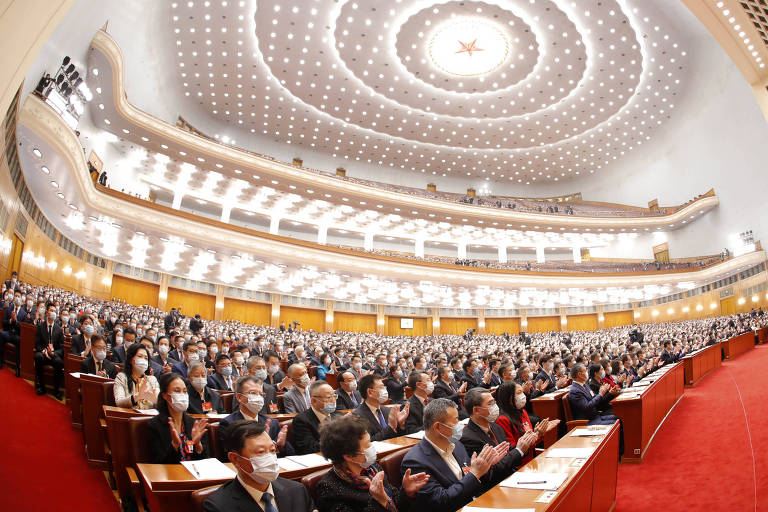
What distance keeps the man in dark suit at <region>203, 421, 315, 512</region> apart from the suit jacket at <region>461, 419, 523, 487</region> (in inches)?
43.2

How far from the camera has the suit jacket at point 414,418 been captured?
3445 mm

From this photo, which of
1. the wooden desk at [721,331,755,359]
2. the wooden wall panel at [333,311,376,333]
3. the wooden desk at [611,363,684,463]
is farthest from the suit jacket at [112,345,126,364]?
the wooden wall panel at [333,311,376,333]

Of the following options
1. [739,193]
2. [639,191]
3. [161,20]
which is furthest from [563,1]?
[639,191]

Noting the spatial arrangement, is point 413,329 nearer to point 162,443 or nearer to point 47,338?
point 47,338

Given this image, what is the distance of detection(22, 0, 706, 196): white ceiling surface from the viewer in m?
16.4

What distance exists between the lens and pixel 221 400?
150 inches

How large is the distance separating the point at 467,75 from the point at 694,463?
19.6 meters

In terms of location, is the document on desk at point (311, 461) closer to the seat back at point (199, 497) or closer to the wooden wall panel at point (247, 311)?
the seat back at point (199, 497)

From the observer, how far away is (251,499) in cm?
170

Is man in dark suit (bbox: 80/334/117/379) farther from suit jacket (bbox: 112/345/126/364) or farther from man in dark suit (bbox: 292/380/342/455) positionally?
man in dark suit (bbox: 292/380/342/455)

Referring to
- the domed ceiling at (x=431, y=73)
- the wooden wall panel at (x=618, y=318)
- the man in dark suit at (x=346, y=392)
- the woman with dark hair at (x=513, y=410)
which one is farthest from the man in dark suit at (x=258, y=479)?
the wooden wall panel at (x=618, y=318)

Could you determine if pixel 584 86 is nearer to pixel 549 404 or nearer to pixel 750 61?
pixel 750 61

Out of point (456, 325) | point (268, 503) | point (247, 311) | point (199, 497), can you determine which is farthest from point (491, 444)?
point (456, 325)

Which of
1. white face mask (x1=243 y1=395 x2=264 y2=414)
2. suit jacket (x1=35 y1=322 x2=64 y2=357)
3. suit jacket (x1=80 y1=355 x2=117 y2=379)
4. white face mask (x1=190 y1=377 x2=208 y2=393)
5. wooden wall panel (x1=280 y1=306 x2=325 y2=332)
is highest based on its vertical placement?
wooden wall panel (x1=280 y1=306 x2=325 y2=332)
